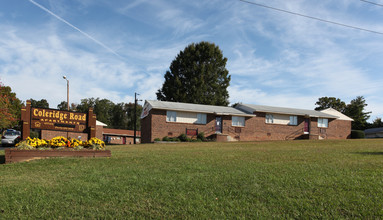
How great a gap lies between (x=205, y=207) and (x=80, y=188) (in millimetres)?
2743

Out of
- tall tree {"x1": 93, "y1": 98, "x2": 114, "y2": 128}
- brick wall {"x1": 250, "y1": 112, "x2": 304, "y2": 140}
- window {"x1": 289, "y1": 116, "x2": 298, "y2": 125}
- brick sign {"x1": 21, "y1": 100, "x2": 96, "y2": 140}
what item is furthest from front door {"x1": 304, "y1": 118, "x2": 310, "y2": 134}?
tall tree {"x1": 93, "y1": 98, "x2": 114, "y2": 128}

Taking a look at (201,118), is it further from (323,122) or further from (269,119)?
(323,122)

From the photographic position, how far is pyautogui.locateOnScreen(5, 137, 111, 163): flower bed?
895cm

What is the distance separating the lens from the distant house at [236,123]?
28234mm

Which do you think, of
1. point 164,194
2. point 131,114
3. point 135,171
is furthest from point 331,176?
point 131,114

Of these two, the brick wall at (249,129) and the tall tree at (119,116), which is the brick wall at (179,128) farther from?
the tall tree at (119,116)

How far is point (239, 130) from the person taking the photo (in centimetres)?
3084

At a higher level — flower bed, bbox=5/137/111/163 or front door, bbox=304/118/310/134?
front door, bbox=304/118/310/134

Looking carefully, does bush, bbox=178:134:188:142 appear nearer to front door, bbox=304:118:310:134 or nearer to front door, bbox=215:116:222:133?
front door, bbox=215:116:222:133

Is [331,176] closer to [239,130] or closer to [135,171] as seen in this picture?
[135,171]

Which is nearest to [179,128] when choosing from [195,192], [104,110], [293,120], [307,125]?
[293,120]

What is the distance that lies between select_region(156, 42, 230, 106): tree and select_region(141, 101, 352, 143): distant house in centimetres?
1101

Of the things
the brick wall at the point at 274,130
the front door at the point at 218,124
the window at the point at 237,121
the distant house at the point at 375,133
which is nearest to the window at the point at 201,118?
the front door at the point at 218,124

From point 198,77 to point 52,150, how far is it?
36635 millimetres
